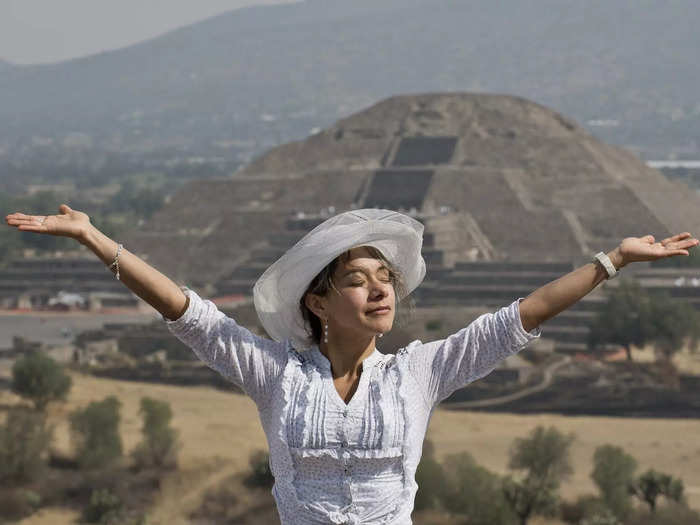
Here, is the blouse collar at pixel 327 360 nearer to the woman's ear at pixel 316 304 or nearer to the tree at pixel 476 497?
the woman's ear at pixel 316 304

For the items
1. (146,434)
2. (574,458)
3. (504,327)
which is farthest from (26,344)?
(504,327)

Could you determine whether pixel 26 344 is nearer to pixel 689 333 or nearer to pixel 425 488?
pixel 689 333

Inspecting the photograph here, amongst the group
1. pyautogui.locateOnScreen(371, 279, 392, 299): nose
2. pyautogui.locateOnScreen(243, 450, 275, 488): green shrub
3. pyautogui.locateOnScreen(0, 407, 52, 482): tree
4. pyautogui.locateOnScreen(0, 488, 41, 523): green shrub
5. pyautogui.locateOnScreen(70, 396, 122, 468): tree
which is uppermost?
pyautogui.locateOnScreen(371, 279, 392, 299): nose

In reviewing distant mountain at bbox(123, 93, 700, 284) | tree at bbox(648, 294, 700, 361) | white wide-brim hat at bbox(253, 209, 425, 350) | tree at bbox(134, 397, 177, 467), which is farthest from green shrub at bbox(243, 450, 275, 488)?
distant mountain at bbox(123, 93, 700, 284)

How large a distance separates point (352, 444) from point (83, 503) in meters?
26.4

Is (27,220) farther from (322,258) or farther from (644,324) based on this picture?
(644,324)

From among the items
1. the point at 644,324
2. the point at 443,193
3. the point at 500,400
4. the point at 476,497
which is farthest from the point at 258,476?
the point at 443,193

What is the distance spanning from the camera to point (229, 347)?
4258 mm

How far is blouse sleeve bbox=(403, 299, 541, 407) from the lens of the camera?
4.24 meters

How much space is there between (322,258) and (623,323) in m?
43.2

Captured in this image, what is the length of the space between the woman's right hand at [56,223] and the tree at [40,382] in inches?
1315

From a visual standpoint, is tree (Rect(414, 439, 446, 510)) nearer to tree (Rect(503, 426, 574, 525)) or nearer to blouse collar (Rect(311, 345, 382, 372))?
tree (Rect(503, 426, 574, 525))

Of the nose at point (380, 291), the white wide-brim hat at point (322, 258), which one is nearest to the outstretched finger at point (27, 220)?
the white wide-brim hat at point (322, 258)

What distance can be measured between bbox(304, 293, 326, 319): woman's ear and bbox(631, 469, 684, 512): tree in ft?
A: 81.7
